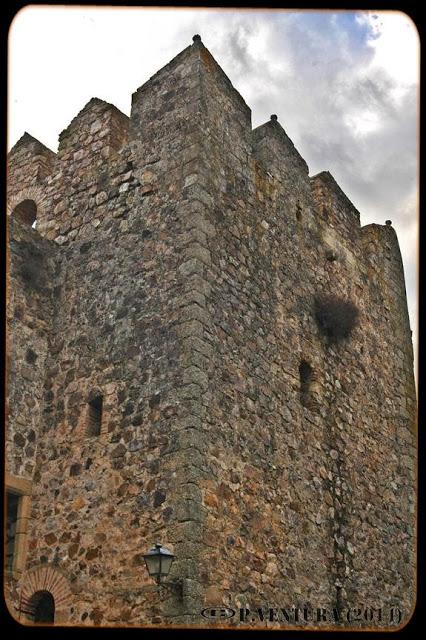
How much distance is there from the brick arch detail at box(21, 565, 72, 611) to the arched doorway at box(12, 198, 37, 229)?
5250 mm

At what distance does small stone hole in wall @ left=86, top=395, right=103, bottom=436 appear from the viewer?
8.82 metres

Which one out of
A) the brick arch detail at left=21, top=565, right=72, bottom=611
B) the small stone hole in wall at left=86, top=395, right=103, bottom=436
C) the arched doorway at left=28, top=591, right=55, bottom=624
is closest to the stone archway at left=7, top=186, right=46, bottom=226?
the small stone hole in wall at left=86, top=395, right=103, bottom=436

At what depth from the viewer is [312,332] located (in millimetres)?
10883

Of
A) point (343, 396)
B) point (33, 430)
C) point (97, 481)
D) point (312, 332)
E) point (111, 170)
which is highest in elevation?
point (111, 170)

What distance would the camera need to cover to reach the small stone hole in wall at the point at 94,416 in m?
8.82

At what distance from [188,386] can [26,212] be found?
5.02 m

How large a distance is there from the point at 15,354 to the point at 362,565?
210 inches

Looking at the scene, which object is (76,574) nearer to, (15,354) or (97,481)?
(97,481)

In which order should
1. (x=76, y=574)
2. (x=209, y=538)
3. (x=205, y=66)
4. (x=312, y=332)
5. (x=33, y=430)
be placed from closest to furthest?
(x=209, y=538)
(x=76, y=574)
(x=33, y=430)
(x=205, y=66)
(x=312, y=332)

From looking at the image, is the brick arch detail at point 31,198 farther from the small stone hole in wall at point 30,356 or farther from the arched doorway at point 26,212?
the small stone hole in wall at point 30,356

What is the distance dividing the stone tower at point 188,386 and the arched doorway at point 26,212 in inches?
1.5

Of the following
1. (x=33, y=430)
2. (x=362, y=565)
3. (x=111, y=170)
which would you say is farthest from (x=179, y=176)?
(x=362, y=565)

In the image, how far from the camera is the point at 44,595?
8438 mm

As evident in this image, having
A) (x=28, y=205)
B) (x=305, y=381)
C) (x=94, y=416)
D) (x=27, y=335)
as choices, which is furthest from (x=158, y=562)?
(x=28, y=205)
